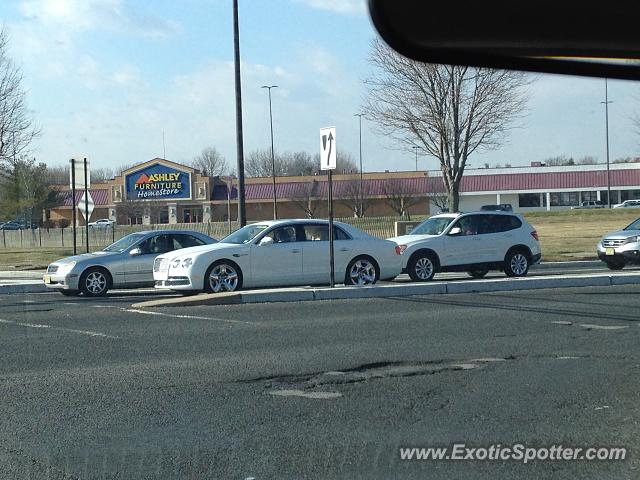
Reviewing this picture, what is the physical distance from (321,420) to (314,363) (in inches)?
107

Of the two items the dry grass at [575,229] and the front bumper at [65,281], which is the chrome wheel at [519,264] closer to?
the dry grass at [575,229]

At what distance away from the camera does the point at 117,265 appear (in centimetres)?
2017

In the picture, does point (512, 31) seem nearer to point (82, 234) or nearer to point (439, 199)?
point (82, 234)

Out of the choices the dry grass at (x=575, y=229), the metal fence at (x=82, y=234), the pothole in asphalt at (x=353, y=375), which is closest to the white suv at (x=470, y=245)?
the dry grass at (x=575, y=229)

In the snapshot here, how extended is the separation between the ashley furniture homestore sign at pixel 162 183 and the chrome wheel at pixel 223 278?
59.1 meters

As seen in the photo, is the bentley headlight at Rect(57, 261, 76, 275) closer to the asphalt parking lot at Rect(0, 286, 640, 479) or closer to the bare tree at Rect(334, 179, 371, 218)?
the asphalt parking lot at Rect(0, 286, 640, 479)

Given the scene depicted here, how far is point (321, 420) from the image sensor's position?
7672 mm

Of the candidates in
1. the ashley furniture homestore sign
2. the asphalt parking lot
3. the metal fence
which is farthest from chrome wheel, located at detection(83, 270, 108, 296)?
the ashley furniture homestore sign

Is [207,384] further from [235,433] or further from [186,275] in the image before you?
[186,275]

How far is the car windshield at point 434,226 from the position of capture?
2138cm

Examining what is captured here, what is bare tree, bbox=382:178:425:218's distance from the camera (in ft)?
208

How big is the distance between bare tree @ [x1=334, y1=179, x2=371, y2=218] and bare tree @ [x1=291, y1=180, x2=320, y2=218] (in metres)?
1.87

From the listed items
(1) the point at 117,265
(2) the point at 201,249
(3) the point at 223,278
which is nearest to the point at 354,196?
(1) the point at 117,265

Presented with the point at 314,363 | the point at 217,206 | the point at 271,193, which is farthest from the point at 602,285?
the point at 217,206
